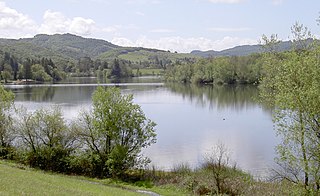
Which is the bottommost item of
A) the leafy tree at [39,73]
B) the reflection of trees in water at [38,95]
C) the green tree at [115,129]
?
the reflection of trees in water at [38,95]

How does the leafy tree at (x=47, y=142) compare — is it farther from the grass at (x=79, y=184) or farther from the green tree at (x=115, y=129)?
the grass at (x=79, y=184)

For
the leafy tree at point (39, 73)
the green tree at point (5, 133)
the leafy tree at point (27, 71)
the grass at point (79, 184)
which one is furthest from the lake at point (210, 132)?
the leafy tree at point (39, 73)

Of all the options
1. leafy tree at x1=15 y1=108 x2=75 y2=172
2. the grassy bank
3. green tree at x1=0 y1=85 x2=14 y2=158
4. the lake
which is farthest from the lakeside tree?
green tree at x1=0 y1=85 x2=14 y2=158

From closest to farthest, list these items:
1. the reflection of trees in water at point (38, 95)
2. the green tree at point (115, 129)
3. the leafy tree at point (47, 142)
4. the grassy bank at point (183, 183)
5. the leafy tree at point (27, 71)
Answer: the grassy bank at point (183, 183) < the green tree at point (115, 129) < the leafy tree at point (47, 142) < the reflection of trees in water at point (38, 95) < the leafy tree at point (27, 71)

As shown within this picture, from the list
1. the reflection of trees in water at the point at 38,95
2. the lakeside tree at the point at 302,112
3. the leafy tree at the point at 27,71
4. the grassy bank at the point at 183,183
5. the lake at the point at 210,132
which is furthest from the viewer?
the leafy tree at the point at 27,71

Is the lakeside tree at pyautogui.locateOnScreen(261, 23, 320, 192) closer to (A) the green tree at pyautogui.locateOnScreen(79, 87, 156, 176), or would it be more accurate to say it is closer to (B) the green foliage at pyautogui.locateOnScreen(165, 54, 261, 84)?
(A) the green tree at pyautogui.locateOnScreen(79, 87, 156, 176)

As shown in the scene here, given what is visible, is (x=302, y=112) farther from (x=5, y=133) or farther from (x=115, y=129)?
(x=5, y=133)

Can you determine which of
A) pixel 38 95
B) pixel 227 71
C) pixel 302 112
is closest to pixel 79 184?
pixel 302 112

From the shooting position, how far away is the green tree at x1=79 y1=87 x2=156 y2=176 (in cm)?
2966

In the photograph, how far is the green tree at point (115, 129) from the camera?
29656 mm

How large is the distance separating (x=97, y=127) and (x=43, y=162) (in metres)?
6.10

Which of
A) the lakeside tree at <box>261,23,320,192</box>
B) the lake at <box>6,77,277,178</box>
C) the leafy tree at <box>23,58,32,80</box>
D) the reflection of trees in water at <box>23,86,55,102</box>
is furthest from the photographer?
the leafy tree at <box>23,58,32,80</box>

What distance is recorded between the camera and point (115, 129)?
29734mm

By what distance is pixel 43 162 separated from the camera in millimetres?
31391
